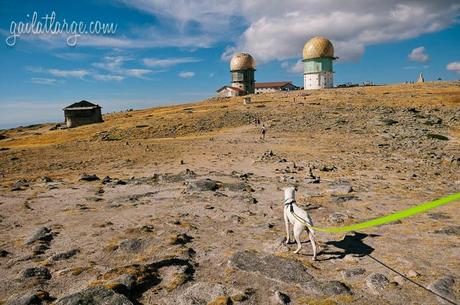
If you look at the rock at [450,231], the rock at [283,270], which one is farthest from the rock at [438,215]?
the rock at [283,270]

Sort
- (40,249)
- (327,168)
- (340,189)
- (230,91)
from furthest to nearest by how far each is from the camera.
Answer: (230,91)
(327,168)
(340,189)
(40,249)

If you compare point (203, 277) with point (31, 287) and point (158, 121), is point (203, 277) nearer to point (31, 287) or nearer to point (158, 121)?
point (31, 287)

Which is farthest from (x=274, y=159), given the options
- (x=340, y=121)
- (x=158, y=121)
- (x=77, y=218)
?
(x=158, y=121)

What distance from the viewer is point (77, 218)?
10.8m

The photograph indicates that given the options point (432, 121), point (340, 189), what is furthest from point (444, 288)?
point (432, 121)

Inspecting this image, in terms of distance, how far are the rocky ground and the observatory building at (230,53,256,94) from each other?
7593cm

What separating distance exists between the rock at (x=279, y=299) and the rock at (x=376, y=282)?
1.56 meters

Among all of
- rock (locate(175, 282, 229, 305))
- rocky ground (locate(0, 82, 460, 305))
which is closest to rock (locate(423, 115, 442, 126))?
rocky ground (locate(0, 82, 460, 305))

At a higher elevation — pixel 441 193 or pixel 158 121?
pixel 158 121

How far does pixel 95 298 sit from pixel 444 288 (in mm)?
6064

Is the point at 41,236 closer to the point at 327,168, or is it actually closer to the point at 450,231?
the point at 450,231

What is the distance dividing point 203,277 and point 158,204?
5857mm

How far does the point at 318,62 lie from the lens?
86.0 meters

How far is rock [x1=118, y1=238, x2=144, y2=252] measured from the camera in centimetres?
830
